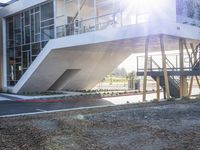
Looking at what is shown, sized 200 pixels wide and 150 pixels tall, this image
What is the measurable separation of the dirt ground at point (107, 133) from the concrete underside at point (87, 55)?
21.3ft

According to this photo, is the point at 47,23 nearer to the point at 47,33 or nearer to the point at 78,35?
the point at 47,33

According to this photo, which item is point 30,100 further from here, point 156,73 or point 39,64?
point 156,73

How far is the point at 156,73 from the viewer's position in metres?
18.6

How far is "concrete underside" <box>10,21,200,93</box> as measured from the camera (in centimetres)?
1577

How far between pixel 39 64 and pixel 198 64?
10.1m

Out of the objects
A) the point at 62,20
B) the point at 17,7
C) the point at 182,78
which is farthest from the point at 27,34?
the point at 182,78

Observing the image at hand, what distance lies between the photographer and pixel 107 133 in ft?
24.4

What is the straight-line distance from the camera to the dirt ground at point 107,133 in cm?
638

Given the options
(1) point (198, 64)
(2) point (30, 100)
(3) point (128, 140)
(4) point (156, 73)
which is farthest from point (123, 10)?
(3) point (128, 140)

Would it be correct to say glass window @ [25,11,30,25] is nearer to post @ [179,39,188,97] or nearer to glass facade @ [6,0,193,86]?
glass facade @ [6,0,193,86]

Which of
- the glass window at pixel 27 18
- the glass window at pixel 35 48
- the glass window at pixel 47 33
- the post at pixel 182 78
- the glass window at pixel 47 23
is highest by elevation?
the glass window at pixel 27 18

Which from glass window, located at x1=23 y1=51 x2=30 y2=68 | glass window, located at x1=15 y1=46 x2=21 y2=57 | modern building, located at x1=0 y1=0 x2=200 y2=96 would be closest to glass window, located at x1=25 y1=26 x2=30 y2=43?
modern building, located at x1=0 y1=0 x2=200 y2=96

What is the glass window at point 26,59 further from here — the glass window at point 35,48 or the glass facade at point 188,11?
the glass facade at point 188,11

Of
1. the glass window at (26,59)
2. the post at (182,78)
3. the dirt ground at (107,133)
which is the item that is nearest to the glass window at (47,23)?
the glass window at (26,59)
